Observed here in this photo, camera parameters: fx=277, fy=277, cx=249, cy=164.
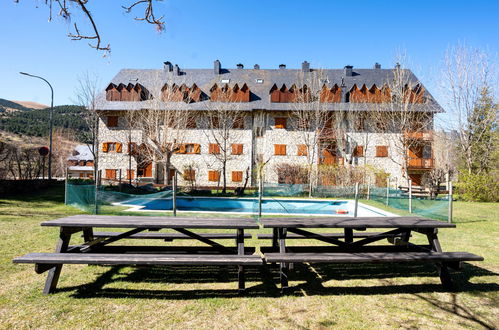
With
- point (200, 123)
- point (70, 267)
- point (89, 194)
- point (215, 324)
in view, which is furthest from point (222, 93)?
point (215, 324)

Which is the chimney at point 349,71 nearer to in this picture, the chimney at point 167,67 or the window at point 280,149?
the window at point 280,149

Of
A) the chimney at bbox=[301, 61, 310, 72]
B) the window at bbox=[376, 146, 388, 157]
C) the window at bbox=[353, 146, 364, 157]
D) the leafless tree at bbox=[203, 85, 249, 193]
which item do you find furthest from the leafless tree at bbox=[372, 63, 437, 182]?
the leafless tree at bbox=[203, 85, 249, 193]

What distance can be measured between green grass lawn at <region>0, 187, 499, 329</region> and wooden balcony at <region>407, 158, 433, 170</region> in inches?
795

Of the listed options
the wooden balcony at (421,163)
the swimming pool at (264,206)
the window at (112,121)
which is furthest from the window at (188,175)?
the wooden balcony at (421,163)

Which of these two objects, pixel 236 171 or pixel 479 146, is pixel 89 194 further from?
pixel 479 146

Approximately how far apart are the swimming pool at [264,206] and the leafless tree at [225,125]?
8.17m

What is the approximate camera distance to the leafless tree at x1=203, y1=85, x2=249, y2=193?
68.8 feet

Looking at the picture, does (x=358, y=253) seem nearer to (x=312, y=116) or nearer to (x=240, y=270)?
(x=240, y=270)

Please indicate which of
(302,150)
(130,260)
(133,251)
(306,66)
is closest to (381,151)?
(302,150)

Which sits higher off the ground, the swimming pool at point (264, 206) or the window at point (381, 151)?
the window at point (381, 151)

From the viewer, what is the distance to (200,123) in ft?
76.4

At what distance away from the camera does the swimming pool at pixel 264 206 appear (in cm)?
968

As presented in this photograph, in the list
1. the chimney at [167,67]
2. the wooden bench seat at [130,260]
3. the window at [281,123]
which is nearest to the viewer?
the wooden bench seat at [130,260]

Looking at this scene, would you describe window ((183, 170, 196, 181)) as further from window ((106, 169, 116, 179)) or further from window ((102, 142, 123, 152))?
window ((106, 169, 116, 179))
